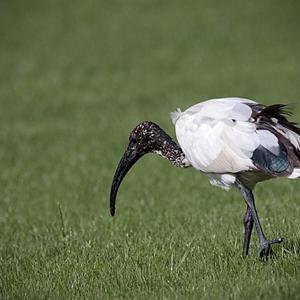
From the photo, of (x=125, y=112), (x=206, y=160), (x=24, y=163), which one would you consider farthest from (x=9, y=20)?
(x=206, y=160)

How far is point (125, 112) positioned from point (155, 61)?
6.12 m

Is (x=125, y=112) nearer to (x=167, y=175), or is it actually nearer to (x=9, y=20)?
(x=167, y=175)

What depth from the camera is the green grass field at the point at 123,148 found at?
262 inches

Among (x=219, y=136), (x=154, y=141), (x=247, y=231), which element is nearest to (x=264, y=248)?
(x=247, y=231)

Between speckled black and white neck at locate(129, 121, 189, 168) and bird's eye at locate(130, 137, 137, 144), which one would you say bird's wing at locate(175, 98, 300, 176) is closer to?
speckled black and white neck at locate(129, 121, 189, 168)

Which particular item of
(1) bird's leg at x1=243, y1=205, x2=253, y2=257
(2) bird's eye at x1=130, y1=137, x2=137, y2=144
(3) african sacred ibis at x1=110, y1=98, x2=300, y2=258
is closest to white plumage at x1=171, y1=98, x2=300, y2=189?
(3) african sacred ibis at x1=110, y1=98, x2=300, y2=258

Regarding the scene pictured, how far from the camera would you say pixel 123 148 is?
53.6 feet

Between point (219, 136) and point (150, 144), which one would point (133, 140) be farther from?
point (219, 136)

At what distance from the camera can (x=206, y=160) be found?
6766mm

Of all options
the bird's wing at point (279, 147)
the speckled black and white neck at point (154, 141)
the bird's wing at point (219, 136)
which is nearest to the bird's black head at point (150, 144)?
the speckled black and white neck at point (154, 141)

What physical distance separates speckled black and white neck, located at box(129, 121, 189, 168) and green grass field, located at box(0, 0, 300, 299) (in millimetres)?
824

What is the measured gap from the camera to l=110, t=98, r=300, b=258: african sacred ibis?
6414 mm

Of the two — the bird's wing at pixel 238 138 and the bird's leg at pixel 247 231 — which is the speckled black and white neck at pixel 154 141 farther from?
the bird's leg at pixel 247 231

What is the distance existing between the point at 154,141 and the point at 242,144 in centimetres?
131
